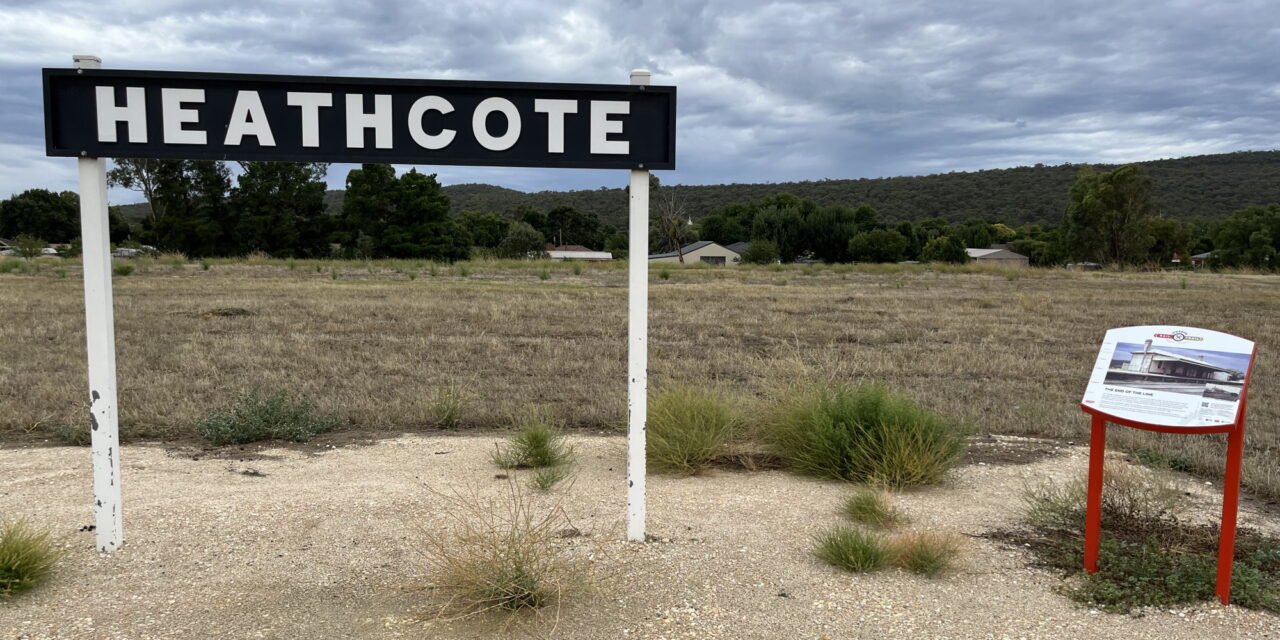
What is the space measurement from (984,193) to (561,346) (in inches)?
3660

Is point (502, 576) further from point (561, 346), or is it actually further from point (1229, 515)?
point (561, 346)

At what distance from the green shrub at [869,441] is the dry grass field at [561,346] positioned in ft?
3.19

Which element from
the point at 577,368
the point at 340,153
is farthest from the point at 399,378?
the point at 340,153

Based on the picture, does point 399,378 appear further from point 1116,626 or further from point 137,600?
point 1116,626

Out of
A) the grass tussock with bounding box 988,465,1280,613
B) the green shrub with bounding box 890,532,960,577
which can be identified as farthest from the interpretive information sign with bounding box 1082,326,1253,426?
the green shrub with bounding box 890,532,960,577

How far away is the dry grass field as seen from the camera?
801 centimetres

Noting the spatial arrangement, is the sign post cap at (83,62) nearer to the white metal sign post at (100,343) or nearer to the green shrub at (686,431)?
the white metal sign post at (100,343)

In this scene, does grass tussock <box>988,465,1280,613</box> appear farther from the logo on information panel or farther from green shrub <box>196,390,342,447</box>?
green shrub <box>196,390,342,447</box>

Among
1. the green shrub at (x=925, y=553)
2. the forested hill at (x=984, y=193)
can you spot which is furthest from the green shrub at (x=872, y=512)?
the forested hill at (x=984, y=193)

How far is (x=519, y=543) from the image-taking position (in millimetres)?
3865

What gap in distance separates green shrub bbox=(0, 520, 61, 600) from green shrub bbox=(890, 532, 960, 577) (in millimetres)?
3886

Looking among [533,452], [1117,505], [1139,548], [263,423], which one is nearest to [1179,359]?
[1139,548]

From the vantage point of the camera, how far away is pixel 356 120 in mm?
4277

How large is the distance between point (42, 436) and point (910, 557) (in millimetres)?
6669
